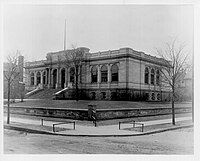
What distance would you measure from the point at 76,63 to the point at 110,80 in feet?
2.99

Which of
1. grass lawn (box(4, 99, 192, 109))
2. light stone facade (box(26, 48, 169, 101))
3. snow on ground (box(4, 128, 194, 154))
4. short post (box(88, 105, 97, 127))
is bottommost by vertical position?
snow on ground (box(4, 128, 194, 154))

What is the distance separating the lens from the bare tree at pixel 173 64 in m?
5.48

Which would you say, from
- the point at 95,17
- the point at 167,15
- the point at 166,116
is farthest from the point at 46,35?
the point at 166,116

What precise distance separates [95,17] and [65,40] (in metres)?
0.72

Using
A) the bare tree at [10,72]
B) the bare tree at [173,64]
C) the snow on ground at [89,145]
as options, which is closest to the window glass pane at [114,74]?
the bare tree at [173,64]

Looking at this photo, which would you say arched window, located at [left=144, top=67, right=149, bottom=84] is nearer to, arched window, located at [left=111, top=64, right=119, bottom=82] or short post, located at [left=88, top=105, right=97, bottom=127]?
arched window, located at [left=111, top=64, right=119, bottom=82]

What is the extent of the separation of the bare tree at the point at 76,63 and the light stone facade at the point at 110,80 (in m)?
0.09

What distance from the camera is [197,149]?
484cm

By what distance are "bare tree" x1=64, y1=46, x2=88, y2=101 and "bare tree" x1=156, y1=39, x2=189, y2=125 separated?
1.56 m

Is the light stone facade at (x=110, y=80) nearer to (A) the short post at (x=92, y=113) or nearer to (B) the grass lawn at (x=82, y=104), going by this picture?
(B) the grass lawn at (x=82, y=104)

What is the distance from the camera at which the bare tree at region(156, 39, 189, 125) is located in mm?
5480

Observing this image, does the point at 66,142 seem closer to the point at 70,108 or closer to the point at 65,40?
the point at 65,40

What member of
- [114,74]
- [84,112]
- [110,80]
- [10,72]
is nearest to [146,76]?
[114,74]

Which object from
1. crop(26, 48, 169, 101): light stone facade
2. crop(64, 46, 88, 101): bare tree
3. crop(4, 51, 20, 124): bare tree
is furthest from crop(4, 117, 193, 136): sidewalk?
crop(64, 46, 88, 101): bare tree
